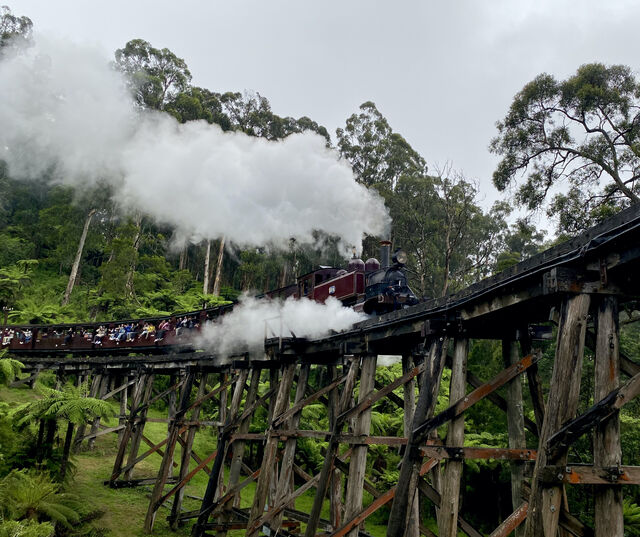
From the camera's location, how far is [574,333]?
421 cm

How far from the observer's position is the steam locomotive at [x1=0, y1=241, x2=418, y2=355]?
1022cm

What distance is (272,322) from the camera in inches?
481

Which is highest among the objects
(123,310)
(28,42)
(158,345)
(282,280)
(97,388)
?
(28,42)

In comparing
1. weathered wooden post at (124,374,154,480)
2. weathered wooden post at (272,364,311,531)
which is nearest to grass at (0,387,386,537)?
weathered wooden post at (124,374,154,480)

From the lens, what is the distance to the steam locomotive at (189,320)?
10219mm

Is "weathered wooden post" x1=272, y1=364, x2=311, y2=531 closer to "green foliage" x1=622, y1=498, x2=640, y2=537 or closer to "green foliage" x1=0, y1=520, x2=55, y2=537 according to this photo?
"green foliage" x1=0, y1=520, x2=55, y2=537

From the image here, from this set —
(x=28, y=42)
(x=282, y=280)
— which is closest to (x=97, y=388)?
(x=282, y=280)

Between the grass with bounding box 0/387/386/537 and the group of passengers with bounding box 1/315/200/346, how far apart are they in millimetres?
2362

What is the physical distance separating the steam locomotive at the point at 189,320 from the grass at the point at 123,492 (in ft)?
7.44

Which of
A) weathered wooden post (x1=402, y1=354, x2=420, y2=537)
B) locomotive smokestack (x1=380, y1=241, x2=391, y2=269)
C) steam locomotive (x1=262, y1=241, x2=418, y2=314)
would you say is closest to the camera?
weathered wooden post (x1=402, y1=354, x2=420, y2=537)

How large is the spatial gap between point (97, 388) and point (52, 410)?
7.65m

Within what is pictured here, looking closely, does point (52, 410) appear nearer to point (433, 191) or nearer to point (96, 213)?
point (433, 191)

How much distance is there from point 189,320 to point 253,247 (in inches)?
681

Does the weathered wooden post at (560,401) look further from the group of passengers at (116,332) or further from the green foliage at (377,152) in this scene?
the green foliage at (377,152)
